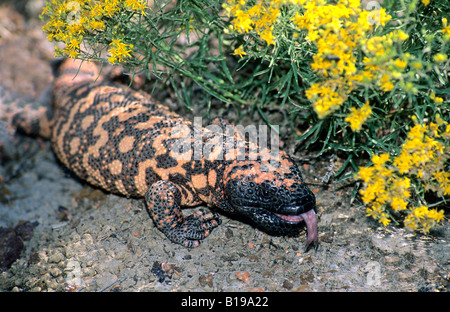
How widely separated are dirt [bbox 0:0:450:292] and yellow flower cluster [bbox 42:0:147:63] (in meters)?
1.14

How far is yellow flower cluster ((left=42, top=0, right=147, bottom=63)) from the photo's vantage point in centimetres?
208

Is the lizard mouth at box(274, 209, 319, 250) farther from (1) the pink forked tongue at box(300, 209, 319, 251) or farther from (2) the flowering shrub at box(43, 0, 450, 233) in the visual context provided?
(2) the flowering shrub at box(43, 0, 450, 233)

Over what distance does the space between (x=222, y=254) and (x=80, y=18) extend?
1574 mm

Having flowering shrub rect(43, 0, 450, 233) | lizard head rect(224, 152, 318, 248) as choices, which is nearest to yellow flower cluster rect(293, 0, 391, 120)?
flowering shrub rect(43, 0, 450, 233)

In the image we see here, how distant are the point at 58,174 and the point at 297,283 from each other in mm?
2307

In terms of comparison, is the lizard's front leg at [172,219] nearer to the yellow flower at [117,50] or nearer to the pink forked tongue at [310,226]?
the pink forked tongue at [310,226]

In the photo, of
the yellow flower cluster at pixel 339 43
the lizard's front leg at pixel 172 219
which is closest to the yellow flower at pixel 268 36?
the yellow flower cluster at pixel 339 43

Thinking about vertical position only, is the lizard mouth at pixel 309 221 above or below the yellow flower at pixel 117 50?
below

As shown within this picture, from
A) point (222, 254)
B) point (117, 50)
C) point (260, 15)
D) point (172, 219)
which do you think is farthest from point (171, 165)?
point (260, 15)

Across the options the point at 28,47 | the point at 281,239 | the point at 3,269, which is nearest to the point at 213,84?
the point at 281,239

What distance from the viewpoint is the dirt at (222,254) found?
204 centimetres

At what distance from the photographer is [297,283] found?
2037mm

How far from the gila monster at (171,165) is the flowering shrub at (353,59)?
1.03 ft

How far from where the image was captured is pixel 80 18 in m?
2.10
